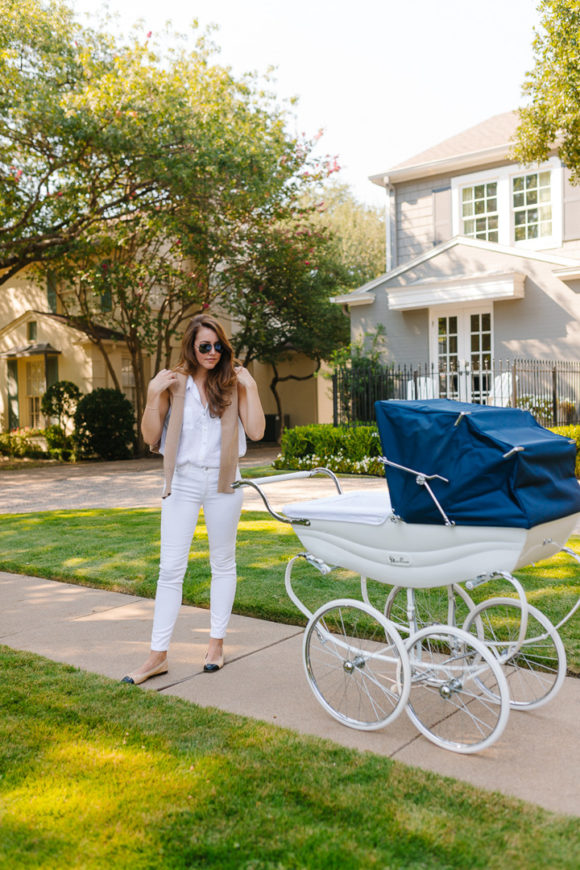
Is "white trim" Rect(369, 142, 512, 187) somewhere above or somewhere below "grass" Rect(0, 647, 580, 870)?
above

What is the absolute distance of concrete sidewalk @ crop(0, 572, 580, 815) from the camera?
9.27 ft

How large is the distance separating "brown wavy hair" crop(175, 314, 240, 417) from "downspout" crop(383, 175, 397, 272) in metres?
14.1

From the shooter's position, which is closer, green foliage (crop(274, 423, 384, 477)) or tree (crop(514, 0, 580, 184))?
tree (crop(514, 0, 580, 184))

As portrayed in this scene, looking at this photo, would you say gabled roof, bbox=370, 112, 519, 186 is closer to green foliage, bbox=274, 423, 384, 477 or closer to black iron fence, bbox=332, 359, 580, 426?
black iron fence, bbox=332, 359, 580, 426

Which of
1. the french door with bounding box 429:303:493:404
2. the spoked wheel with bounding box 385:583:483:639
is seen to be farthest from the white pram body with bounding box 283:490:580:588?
the french door with bounding box 429:303:493:404

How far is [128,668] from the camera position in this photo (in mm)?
4020

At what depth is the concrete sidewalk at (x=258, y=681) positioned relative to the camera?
2.83 metres

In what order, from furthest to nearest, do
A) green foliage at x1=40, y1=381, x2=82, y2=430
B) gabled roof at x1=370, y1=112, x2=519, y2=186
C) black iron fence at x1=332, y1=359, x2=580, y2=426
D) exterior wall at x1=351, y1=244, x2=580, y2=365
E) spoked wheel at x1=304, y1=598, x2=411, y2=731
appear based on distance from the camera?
green foliage at x1=40, y1=381, x2=82, y2=430 < gabled roof at x1=370, y1=112, x2=519, y2=186 < exterior wall at x1=351, y1=244, x2=580, y2=365 < black iron fence at x1=332, y1=359, x2=580, y2=426 < spoked wheel at x1=304, y1=598, x2=411, y2=731

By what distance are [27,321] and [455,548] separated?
2199 centimetres

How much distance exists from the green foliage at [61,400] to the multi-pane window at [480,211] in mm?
11143

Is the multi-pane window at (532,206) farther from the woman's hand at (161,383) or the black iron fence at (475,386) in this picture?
the woman's hand at (161,383)

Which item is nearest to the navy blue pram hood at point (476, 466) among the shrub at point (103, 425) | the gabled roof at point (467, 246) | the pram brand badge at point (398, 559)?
the pram brand badge at point (398, 559)

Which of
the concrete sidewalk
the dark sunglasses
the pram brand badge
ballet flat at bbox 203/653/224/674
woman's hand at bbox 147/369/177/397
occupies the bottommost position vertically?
the concrete sidewalk

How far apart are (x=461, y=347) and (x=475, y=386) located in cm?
87
